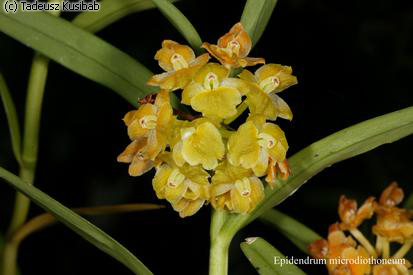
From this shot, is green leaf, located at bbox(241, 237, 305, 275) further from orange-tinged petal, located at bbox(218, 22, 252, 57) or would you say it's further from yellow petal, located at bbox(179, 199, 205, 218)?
orange-tinged petal, located at bbox(218, 22, 252, 57)

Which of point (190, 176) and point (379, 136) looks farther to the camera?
point (379, 136)

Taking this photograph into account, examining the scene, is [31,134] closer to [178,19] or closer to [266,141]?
[178,19]

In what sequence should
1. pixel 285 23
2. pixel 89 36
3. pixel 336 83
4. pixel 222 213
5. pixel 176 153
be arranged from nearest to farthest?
pixel 176 153, pixel 222 213, pixel 89 36, pixel 336 83, pixel 285 23

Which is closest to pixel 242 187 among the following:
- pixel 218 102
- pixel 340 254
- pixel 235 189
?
pixel 235 189

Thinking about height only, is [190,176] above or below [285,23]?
below

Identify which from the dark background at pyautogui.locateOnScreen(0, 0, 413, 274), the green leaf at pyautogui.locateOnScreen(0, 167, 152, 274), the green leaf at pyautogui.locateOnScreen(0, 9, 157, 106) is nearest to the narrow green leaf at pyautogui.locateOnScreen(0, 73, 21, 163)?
the green leaf at pyautogui.locateOnScreen(0, 9, 157, 106)

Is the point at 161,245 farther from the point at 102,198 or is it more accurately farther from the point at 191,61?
the point at 191,61

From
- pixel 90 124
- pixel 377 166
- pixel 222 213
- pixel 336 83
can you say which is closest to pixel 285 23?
pixel 336 83
